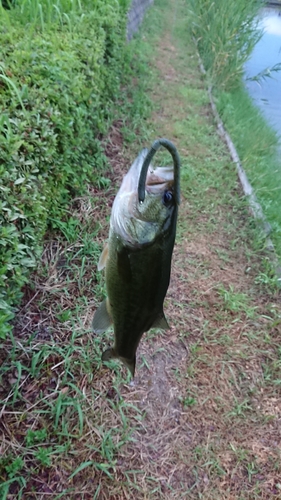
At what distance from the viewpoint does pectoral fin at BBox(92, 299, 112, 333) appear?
55.0 inches

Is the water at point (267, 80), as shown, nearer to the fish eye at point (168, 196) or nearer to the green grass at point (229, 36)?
the green grass at point (229, 36)

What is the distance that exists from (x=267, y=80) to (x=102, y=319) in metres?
9.75

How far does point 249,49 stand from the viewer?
6539 mm

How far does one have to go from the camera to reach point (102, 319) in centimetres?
142

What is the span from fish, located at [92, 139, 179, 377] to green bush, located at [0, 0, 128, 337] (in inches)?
22.8

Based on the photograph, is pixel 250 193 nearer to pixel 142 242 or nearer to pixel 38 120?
pixel 38 120

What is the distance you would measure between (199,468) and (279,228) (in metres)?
2.69

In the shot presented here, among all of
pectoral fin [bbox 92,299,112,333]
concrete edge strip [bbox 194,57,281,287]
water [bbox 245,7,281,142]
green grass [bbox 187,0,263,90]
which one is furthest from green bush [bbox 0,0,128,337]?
water [bbox 245,7,281,142]

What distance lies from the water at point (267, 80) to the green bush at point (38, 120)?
4.70 meters

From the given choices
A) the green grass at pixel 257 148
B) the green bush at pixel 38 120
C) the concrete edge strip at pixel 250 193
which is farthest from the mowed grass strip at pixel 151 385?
the green grass at pixel 257 148

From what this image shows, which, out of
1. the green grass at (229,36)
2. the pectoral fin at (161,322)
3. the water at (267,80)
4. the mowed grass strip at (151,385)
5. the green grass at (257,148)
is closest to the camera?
the pectoral fin at (161,322)

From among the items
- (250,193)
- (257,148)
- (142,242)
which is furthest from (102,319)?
(257,148)

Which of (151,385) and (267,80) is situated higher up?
(267,80)

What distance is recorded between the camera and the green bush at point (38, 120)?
1688 millimetres
